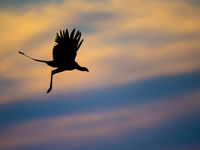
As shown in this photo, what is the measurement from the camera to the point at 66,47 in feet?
53.2

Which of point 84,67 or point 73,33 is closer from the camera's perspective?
point 73,33

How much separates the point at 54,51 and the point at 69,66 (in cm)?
144

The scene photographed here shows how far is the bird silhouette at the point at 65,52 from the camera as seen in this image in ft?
52.5

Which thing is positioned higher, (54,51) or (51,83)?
(54,51)

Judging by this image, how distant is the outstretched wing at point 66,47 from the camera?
52.5 ft

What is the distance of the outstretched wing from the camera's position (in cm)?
1599

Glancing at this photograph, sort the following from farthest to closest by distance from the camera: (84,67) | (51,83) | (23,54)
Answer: (84,67) < (51,83) < (23,54)

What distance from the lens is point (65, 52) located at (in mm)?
16422

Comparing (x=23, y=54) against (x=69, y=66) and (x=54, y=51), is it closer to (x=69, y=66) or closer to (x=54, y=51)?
(x=54, y=51)

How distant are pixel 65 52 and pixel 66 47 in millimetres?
348

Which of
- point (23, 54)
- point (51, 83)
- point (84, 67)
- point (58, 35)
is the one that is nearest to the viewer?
point (23, 54)

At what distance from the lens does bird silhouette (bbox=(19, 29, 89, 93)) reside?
1602 centimetres

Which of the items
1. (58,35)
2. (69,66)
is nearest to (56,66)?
(69,66)

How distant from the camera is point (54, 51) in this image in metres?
16.2
